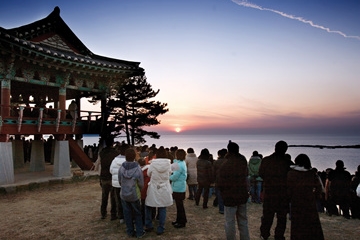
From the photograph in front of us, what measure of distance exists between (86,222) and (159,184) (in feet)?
9.55

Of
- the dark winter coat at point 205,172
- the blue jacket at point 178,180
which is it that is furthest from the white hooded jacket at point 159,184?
the dark winter coat at point 205,172

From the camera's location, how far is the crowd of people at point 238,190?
15.4 ft

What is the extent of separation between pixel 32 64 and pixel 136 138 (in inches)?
588

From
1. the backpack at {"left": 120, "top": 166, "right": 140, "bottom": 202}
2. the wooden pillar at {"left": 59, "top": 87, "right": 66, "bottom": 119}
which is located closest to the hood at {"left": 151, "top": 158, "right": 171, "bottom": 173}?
the backpack at {"left": 120, "top": 166, "right": 140, "bottom": 202}

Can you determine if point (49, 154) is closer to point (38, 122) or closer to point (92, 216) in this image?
point (38, 122)

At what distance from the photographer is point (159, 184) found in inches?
237

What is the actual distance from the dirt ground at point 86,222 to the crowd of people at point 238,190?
0.37 metres

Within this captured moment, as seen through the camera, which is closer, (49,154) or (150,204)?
(150,204)

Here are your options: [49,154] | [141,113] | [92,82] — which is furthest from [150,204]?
[141,113]

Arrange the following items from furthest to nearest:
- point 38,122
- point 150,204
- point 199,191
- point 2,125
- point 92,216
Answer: point 38,122
point 2,125
point 199,191
point 92,216
point 150,204

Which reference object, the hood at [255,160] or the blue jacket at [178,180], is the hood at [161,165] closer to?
the blue jacket at [178,180]

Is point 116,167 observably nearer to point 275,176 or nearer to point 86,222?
point 86,222

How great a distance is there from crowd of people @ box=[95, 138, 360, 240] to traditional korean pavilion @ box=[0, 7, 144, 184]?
26.2 feet

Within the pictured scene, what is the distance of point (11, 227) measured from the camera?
23.0ft
